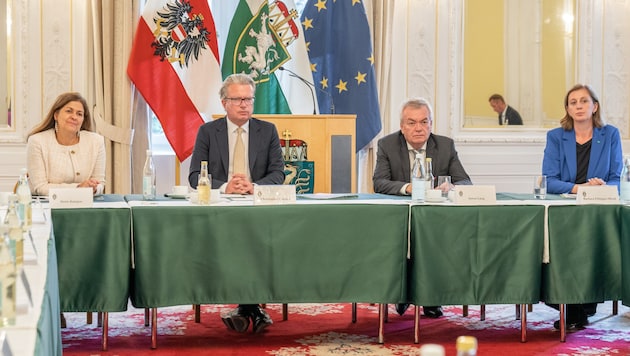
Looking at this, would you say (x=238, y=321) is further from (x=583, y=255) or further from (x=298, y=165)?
(x=298, y=165)

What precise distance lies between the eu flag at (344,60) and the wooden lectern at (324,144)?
835 millimetres

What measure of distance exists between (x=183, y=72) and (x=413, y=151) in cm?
268

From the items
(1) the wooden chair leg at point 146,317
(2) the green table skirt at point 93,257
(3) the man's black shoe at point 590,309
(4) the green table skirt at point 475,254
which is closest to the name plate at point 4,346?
(2) the green table skirt at point 93,257

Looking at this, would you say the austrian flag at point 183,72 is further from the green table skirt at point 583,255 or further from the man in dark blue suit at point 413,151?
the green table skirt at point 583,255

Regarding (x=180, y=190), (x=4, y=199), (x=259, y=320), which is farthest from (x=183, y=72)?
(x=259, y=320)

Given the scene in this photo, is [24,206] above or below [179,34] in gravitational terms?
below

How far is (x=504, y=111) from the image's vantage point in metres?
7.62

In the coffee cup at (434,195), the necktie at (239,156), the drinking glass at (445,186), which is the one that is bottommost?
the coffee cup at (434,195)

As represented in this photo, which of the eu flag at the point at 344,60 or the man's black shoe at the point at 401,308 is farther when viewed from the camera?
the eu flag at the point at 344,60

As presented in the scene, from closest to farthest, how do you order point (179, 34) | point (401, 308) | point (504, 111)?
point (401, 308) < point (179, 34) < point (504, 111)

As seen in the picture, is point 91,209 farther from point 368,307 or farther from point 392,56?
point 392,56

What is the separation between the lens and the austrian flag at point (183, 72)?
683 centimetres

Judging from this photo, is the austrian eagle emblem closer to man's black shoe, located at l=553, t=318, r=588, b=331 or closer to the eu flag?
the eu flag

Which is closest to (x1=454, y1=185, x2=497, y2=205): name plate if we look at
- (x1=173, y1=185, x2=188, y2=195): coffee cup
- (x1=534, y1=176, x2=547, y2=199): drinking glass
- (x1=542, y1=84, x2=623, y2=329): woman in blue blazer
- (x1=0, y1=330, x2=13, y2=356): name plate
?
(x1=534, y1=176, x2=547, y2=199): drinking glass
